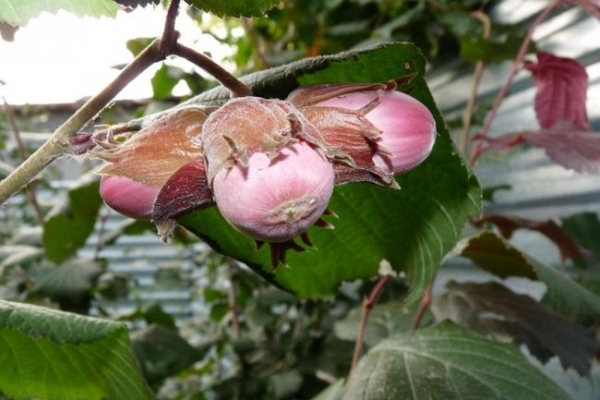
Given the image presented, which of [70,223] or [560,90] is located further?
[70,223]

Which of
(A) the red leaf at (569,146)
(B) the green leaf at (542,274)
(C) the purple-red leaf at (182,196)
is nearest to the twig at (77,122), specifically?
(C) the purple-red leaf at (182,196)

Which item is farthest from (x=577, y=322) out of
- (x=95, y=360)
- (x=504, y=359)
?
(x=95, y=360)

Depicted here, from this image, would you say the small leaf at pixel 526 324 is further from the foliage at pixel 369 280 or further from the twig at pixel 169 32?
the twig at pixel 169 32

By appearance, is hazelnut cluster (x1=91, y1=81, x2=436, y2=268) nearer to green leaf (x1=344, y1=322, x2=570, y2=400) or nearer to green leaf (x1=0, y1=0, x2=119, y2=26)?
green leaf (x1=0, y1=0, x2=119, y2=26)

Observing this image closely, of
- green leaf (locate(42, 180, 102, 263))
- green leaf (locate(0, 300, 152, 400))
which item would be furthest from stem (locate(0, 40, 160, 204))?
green leaf (locate(42, 180, 102, 263))

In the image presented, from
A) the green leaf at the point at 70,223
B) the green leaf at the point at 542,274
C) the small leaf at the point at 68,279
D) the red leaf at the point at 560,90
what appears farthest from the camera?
the green leaf at the point at 70,223

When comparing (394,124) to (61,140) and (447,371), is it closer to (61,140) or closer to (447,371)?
(61,140)

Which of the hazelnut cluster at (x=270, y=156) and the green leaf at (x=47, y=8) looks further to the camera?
the green leaf at (x=47, y=8)

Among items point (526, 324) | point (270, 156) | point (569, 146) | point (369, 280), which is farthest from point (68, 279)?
point (270, 156)
